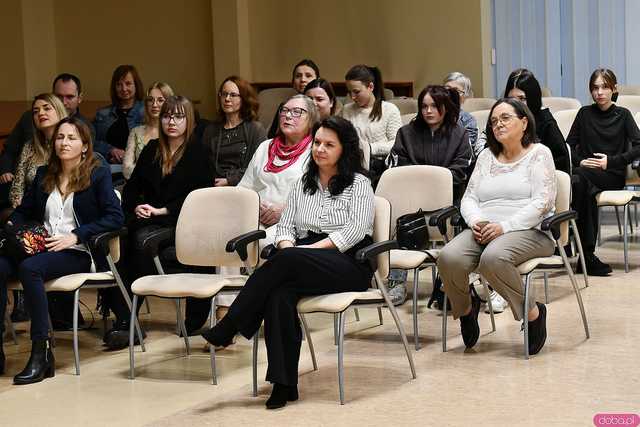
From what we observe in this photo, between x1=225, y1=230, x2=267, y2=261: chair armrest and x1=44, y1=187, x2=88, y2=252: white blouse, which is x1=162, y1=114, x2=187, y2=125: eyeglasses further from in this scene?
x1=225, y1=230, x2=267, y2=261: chair armrest

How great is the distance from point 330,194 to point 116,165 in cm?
298

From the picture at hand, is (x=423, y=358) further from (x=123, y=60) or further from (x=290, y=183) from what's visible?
(x=123, y=60)

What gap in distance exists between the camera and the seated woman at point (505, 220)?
472 centimetres

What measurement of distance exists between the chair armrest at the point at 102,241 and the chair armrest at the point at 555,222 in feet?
6.37

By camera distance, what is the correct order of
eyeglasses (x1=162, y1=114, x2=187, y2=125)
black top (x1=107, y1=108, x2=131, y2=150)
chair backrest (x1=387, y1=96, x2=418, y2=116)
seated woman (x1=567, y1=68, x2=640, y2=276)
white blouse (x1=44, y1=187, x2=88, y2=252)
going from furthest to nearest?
chair backrest (x1=387, y1=96, x2=418, y2=116) → black top (x1=107, y1=108, x2=131, y2=150) → seated woman (x1=567, y1=68, x2=640, y2=276) → eyeglasses (x1=162, y1=114, x2=187, y2=125) → white blouse (x1=44, y1=187, x2=88, y2=252)

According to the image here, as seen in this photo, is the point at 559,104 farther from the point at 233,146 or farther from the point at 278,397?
the point at 278,397

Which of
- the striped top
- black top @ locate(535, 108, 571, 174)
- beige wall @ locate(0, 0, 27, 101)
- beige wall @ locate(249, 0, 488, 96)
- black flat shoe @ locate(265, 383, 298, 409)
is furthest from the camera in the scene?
beige wall @ locate(0, 0, 27, 101)

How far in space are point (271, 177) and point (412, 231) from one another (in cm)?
84

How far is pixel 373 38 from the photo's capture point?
973 centimetres

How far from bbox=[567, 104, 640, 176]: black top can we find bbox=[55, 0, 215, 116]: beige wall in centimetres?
422

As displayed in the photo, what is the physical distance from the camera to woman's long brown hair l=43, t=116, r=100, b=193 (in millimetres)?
5297

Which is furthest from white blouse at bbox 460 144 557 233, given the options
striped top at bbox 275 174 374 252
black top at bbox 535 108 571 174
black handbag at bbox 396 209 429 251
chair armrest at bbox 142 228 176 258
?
chair armrest at bbox 142 228 176 258

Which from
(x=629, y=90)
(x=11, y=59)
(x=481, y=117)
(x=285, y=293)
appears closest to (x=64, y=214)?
(x=285, y=293)

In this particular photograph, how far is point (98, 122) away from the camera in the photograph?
306 inches
